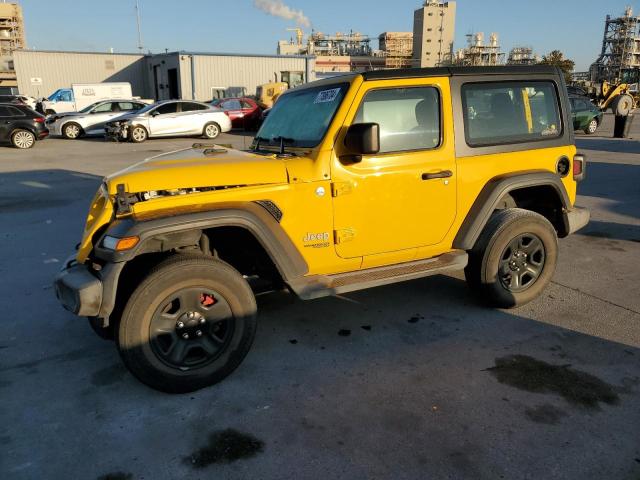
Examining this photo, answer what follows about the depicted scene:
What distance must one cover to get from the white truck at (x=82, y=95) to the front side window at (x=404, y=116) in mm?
26613

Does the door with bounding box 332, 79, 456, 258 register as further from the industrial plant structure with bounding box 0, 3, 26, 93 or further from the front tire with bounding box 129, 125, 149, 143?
the industrial plant structure with bounding box 0, 3, 26, 93

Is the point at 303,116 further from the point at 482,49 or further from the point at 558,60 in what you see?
the point at 482,49

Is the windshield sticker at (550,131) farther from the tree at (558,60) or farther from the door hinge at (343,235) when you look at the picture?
the tree at (558,60)

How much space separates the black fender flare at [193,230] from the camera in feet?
9.42

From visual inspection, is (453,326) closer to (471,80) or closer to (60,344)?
(471,80)

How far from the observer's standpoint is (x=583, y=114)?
19.5m

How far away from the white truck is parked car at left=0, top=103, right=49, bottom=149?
1030 cm

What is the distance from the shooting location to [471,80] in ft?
12.8

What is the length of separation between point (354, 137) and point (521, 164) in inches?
67.7

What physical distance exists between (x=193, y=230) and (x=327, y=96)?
1482mm

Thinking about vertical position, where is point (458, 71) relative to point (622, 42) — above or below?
below

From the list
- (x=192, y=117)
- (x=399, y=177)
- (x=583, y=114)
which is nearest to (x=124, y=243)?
(x=399, y=177)

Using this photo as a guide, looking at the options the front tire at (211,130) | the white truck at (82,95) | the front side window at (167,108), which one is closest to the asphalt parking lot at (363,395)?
the front side window at (167,108)

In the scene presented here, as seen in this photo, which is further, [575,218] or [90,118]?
[90,118]
